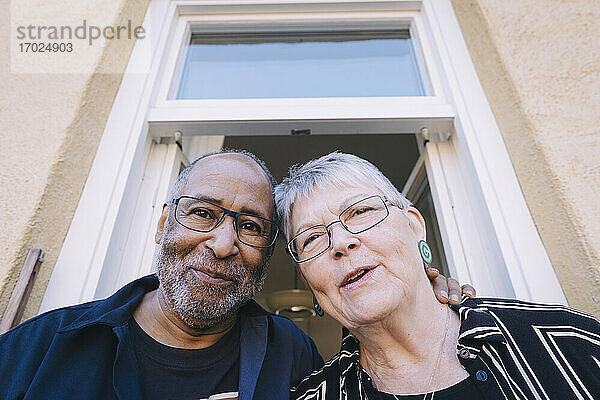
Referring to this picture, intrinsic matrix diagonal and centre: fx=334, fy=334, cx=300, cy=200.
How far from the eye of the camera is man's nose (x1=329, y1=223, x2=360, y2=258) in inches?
38.0

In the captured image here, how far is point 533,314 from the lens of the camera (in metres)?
0.90

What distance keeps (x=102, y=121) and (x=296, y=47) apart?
1.22 meters

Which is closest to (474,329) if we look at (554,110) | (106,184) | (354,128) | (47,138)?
(554,110)

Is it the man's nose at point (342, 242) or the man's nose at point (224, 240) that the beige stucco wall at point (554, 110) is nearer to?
the man's nose at point (342, 242)

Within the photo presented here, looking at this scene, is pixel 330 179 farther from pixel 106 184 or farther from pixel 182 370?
pixel 106 184

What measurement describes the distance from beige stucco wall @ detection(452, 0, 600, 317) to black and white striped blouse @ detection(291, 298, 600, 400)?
0.26 meters

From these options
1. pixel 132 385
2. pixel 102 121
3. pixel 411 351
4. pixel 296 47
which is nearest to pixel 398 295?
pixel 411 351

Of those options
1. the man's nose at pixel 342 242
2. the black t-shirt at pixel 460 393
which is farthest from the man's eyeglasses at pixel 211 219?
the black t-shirt at pixel 460 393

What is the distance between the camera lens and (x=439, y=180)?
160 cm

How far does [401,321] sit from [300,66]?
1.61 metres

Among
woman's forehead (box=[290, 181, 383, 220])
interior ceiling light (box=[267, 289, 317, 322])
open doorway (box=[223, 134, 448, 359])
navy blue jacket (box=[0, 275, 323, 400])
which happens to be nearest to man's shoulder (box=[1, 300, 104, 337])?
navy blue jacket (box=[0, 275, 323, 400])

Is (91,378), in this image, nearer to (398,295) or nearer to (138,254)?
(138,254)

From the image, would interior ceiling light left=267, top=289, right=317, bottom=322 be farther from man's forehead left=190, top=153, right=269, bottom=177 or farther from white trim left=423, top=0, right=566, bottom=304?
white trim left=423, top=0, right=566, bottom=304

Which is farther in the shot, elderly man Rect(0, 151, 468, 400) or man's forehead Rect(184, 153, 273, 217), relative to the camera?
man's forehead Rect(184, 153, 273, 217)
